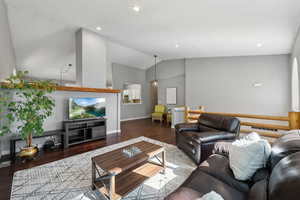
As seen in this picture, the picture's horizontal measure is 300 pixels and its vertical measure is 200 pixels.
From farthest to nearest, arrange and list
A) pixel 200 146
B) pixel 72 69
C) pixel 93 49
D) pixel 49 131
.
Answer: pixel 72 69 → pixel 93 49 → pixel 49 131 → pixel 200 146

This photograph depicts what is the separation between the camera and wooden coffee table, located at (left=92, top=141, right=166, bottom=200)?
5.00ft

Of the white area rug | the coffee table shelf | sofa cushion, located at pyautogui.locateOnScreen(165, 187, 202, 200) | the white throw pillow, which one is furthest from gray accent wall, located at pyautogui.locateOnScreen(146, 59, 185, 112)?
sofa cushion, located at pyautogui.locateOnScreen(165, 187, 202, 200)

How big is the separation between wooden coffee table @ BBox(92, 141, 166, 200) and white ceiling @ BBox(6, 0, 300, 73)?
9.47ft

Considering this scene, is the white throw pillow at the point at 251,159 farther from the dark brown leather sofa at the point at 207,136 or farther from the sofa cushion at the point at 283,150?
the dark brown leather sofa at the point at 207,136

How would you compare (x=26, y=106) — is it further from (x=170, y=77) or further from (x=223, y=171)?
(x=170, y=77)

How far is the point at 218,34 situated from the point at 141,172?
4.11 m

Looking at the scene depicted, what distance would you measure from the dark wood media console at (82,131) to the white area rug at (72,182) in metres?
0.87

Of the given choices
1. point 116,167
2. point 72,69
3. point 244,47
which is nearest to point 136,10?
point 116,167

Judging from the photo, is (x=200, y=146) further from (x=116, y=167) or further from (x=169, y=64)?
(x=169, y=64)

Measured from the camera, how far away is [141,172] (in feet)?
6.56

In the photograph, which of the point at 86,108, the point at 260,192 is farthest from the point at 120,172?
Result: the point at 86,108

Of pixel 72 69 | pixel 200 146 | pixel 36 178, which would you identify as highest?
pixel 72 69

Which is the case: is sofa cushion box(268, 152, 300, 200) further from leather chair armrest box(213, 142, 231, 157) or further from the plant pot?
the plant pot

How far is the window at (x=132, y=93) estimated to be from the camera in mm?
7465
